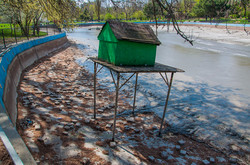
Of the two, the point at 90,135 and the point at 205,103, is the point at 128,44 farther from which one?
the point at 205,103

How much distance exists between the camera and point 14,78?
22.7ft

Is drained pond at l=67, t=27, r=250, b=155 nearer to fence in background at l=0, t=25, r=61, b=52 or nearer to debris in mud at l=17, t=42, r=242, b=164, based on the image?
debris in mud at l=17, t=42, r=242, b=164

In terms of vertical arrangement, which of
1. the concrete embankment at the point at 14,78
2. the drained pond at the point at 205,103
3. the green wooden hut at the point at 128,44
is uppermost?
the green wooden hut at the point at 128,44

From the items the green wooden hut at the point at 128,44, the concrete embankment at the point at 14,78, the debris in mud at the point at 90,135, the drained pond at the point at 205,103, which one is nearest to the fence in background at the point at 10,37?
the concrete embankment at the point at 14,78

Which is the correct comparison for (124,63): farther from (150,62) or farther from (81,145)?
(81,145)

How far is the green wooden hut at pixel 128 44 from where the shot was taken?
422cm

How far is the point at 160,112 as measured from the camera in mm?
6863

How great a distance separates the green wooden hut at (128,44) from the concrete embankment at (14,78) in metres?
2.49

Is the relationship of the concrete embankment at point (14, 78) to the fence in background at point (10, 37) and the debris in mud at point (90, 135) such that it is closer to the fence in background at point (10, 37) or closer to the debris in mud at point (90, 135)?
the debris in mud at point (90, 135)

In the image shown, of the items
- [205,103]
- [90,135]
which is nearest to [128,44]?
[90,135]

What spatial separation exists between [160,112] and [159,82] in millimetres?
3712

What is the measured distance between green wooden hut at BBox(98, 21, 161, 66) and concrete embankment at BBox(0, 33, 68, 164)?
249cm

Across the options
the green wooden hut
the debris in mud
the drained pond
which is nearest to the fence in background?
the drained pond

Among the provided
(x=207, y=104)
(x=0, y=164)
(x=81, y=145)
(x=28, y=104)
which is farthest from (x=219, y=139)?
(x=28, y=104)
